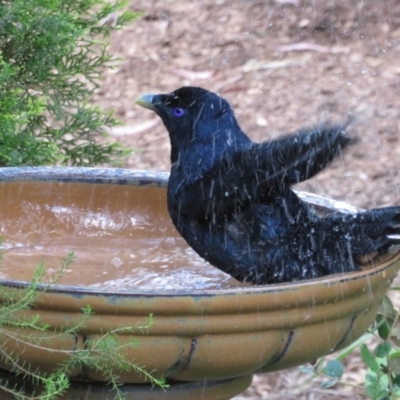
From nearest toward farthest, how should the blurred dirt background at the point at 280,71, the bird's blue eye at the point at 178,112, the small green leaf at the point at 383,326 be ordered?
the bird's blue eye at the point at 178,112 → the small green leaf at the point at 383,326 → the blurred dirt background at the point at 280,71

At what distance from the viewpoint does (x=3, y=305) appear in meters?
2.20

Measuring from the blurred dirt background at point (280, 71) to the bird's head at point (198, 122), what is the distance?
2379 millimetres

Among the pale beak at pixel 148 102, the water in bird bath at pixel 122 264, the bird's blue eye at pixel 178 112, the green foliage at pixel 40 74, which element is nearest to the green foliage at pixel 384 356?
the water in bird bath at pixel 122 264

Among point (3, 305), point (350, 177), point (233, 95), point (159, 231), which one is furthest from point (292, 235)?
point (233, 95)

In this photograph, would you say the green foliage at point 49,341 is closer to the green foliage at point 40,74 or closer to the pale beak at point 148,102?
the pale beak at point 148,102

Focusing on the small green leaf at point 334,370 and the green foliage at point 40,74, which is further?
the green foliage at point 40,74

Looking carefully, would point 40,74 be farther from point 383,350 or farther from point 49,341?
point 49,341

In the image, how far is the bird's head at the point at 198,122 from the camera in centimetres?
293

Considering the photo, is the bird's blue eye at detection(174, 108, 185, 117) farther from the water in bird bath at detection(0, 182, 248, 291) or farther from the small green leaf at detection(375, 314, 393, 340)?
the small green leaf at detection(375, 314, 393, 340)

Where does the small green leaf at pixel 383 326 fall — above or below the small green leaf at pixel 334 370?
above

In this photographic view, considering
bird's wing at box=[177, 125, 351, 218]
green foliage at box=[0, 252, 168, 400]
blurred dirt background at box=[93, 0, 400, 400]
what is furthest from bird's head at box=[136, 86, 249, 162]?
blurred dirt background at box=[93, 0, 400, 400]

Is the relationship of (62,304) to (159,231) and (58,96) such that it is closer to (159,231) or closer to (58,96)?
Result: (159,231)

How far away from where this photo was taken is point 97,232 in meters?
3.39

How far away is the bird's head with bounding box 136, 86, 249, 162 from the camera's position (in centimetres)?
293
